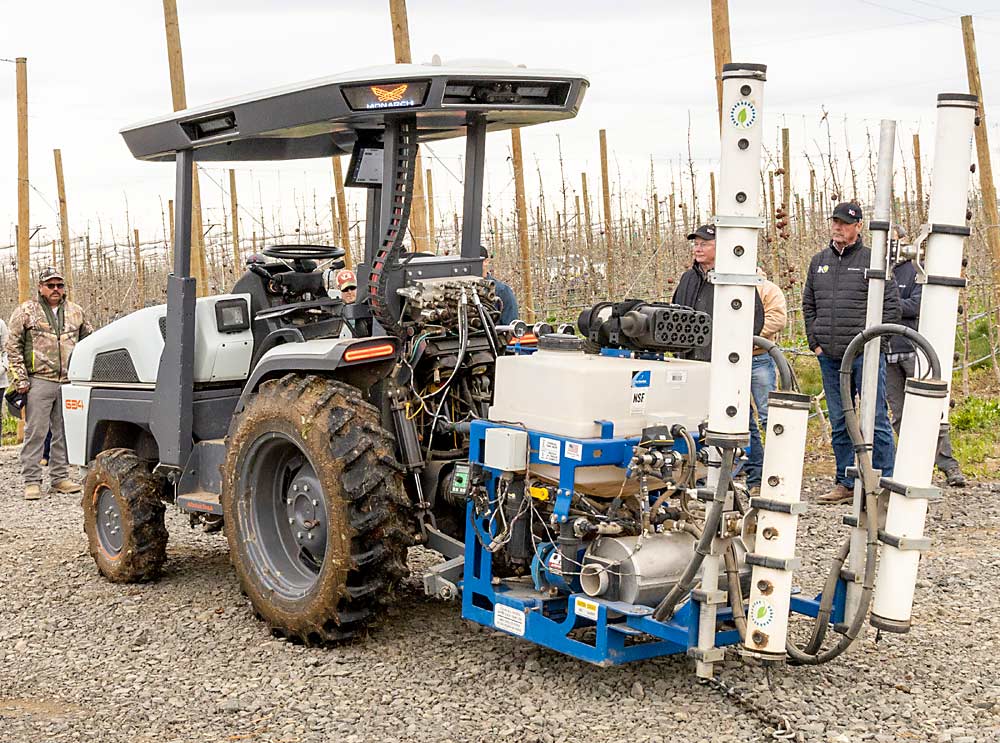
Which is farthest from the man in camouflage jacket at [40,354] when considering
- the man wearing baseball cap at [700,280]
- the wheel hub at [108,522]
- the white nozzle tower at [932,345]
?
the white nozzle tower at [932,345]

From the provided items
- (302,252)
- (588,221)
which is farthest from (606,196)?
(302,252)

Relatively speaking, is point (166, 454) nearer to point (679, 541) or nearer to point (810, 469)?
point (679, 541)

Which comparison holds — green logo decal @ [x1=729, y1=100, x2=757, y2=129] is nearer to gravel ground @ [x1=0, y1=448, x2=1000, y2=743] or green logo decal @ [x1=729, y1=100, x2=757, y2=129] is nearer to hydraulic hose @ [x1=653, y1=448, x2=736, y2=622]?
hydraulic hose @ [x1=653, y1=448, x2=736, y2=622]

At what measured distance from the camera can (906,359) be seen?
796 cm

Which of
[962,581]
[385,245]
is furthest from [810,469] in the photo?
[385,245]

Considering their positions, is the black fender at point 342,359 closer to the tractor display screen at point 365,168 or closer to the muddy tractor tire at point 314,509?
the muddy tractor tire at point 314,509

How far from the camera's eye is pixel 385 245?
5059 mm

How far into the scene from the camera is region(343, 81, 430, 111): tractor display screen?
474 cm

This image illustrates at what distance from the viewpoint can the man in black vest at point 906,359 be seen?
7715 millimetres

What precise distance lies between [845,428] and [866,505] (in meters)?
3.83

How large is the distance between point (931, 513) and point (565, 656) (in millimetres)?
3690

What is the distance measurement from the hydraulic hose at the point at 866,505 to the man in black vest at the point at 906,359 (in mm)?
3625

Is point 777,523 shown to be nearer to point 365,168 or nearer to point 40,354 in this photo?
point 365,168

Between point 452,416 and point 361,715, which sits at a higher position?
point 452,416
